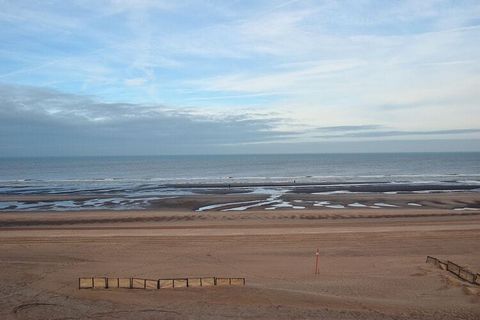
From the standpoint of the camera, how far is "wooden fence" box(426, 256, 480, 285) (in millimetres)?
16369

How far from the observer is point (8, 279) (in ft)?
56.6

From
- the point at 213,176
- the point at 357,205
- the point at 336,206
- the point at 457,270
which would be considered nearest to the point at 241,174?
the point at 213,176

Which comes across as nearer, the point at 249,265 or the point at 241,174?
the point at 249,265

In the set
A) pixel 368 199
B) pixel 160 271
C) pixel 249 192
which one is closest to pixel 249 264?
pixel 160 271

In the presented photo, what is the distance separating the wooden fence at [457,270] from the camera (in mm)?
16369

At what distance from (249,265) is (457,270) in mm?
8531

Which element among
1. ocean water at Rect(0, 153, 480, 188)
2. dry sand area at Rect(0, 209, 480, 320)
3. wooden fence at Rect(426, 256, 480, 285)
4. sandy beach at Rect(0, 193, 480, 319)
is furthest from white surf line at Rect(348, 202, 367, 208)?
ocean water at Rect(0, 153, 480, 188)

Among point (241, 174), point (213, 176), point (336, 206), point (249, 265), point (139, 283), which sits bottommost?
point (249, 265)

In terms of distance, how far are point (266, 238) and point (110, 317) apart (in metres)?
13.1

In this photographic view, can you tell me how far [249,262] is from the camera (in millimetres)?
20281

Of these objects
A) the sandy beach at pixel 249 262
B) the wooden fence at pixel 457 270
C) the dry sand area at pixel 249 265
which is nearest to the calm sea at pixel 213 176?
the sandy beach at pixel 249 262

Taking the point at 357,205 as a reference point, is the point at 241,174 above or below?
above

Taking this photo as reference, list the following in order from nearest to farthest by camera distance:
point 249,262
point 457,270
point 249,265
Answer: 1. point 457,270
2. point 249,265
3. point 249,262

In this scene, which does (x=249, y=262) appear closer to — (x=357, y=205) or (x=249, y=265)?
(x=249, y=265)
